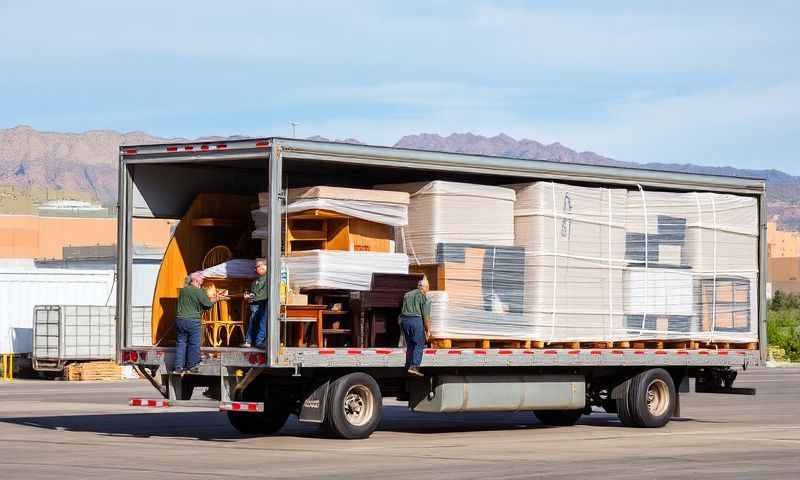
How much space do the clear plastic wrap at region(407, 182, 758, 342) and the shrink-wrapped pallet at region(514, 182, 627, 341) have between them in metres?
0.01

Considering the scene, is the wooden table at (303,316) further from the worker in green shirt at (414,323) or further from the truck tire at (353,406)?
the worker in green shirt at (414,323)

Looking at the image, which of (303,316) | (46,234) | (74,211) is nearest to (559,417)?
(303,316)

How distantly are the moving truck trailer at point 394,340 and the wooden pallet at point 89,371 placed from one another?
2042 cm

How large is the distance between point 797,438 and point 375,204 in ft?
21.4

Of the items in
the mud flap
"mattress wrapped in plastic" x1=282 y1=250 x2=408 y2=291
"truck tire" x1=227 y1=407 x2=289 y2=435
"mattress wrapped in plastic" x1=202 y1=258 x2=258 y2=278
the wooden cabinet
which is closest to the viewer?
the mud flap

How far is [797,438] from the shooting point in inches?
768

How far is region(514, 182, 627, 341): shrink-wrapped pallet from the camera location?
20.2m

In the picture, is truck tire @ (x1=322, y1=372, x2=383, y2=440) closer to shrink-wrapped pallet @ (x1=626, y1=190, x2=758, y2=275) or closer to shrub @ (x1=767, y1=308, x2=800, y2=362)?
shrink-wrapped pallet @ (x1=626, y1=190, x2=758, y2=275)

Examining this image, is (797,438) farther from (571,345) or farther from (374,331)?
(374,331)

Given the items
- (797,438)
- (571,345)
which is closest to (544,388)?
(571,345)

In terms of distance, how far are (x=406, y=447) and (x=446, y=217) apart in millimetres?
3484

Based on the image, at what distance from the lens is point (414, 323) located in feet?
61.2

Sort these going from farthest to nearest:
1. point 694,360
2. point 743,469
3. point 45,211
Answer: point 45,211 → point 694,360 → point 743,469

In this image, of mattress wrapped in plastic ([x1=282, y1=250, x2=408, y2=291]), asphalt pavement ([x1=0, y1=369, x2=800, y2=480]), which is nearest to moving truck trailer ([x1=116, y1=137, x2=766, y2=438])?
mattress wrapped in plastic ([x1=282, y1=250, x2=408, y2=291])
